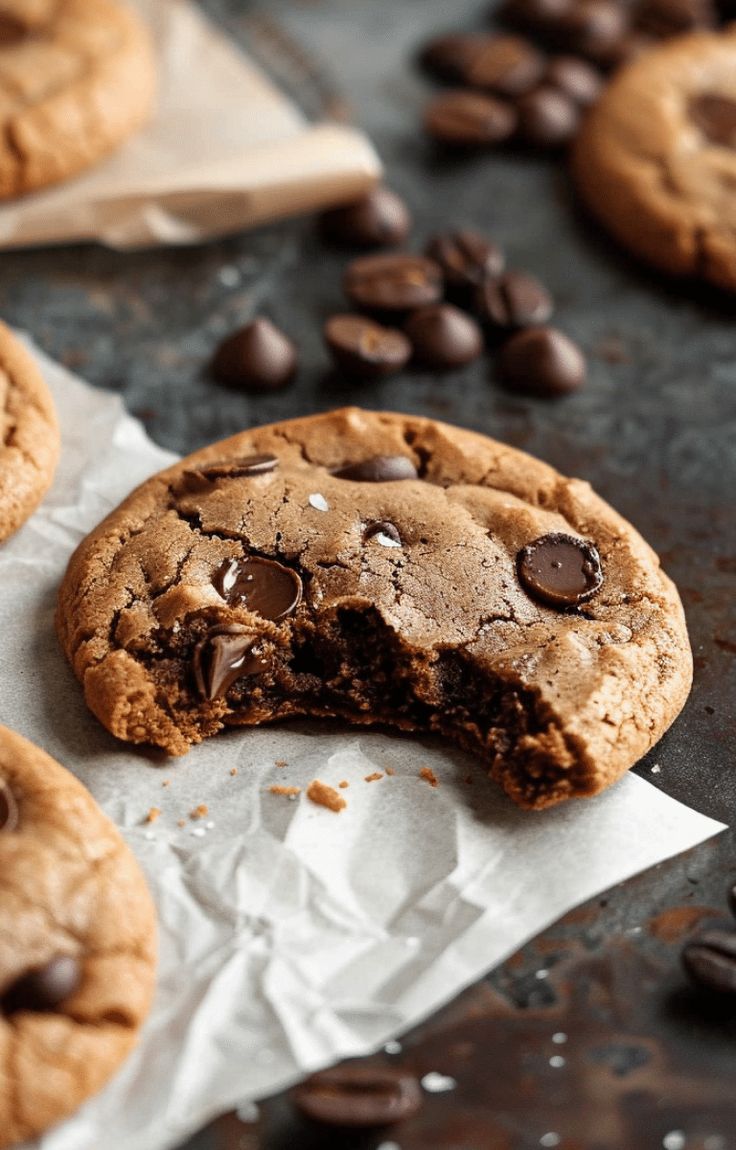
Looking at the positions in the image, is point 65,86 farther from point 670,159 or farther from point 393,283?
point 670,159

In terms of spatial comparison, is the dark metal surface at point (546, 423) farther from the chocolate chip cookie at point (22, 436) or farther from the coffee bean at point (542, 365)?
the chocolate chip cookie at point (22, 436)

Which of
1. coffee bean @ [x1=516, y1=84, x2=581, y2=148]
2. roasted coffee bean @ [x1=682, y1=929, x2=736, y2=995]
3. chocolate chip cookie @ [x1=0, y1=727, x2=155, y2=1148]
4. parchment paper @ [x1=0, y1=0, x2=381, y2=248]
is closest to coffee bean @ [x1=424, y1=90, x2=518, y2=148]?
coffee bean @ [x1=516, y1=84, x2=581, y2=148]

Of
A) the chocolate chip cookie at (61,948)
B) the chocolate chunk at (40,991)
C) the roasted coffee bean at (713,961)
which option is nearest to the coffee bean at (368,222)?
the chocolate chip cookie at (61,948)

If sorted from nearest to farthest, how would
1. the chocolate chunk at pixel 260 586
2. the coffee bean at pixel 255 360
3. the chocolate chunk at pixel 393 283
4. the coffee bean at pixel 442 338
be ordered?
1. the chocolate chunk at pixel 260 586
2. the coffee bean at pixel 255 360
3. the coffee bean at pixel 442 338
4. the chocolate chunk at pixel 393 283

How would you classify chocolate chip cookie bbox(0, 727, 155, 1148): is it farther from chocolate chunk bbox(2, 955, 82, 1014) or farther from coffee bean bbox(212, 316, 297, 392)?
coffee bean bbox(212, 316, 297, 392)

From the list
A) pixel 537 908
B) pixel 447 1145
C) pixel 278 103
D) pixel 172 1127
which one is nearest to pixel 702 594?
pixel 537 908

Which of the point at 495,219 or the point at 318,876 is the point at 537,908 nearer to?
the point at 318,876

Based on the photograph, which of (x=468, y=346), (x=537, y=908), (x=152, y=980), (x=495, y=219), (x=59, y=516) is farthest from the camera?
(x=495, y=219)

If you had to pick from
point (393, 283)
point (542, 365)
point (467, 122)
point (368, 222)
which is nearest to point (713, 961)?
point (542, 365)
